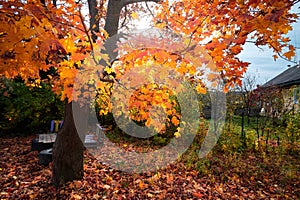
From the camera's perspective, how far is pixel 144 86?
11.0 feet

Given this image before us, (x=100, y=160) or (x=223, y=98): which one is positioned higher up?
(x=223, y=98)

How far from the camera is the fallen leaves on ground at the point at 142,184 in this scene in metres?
3.48

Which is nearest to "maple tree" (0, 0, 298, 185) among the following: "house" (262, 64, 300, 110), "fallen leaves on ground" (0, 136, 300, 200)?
"fallen leaves on ground" (0, 136, 300, 200)

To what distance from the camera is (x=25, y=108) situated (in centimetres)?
690

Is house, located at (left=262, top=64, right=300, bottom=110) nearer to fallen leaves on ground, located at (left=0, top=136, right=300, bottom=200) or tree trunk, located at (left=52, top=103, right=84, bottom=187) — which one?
fallen leaves on ground, located at (left=0, top=136, right=300, bottom=200)

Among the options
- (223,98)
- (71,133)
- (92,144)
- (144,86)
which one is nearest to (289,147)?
(223,98)

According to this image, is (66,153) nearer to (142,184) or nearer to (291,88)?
(142,184)

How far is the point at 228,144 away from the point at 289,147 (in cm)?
185

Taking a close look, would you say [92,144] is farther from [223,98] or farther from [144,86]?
[223,98]

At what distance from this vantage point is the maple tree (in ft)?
6.22

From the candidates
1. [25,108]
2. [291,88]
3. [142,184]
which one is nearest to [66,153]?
[142,184]

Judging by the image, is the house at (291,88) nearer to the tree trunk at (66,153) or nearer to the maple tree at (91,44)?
the maple tree at (91,44)

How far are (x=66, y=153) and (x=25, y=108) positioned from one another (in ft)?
13.8

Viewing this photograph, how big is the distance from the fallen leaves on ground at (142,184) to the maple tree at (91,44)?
40 cm
